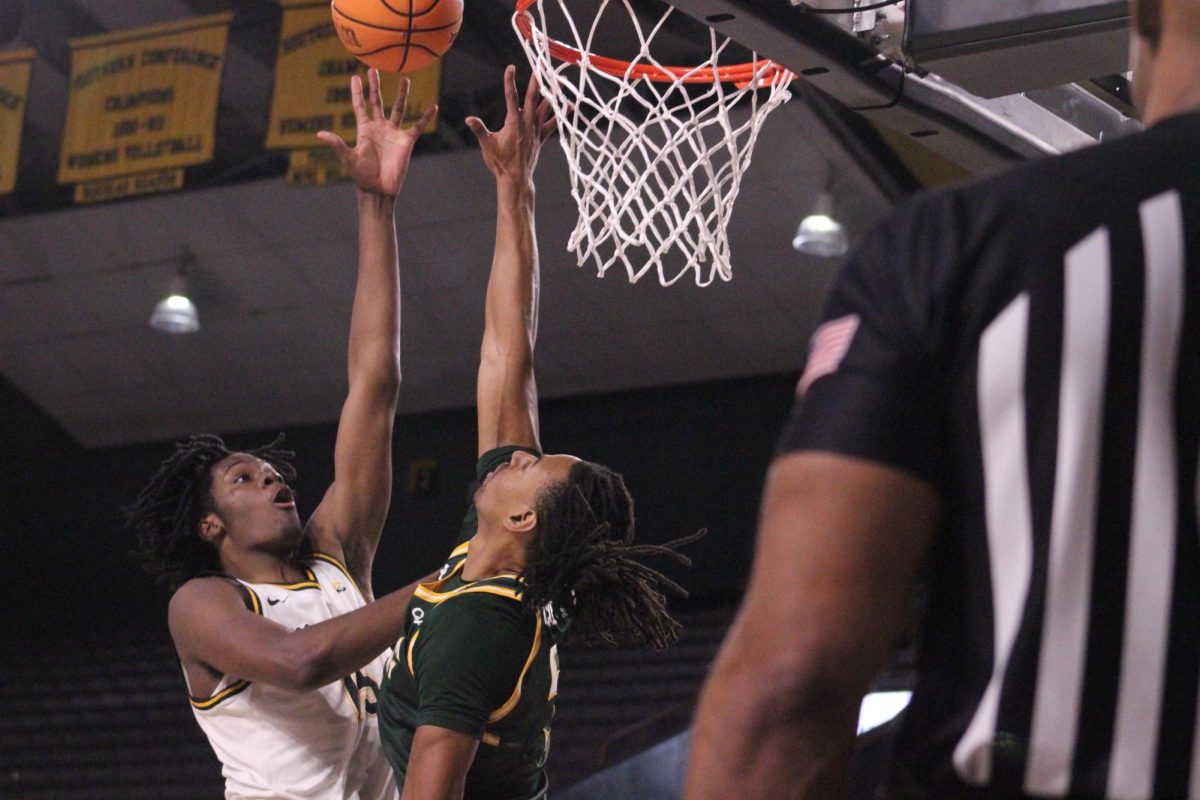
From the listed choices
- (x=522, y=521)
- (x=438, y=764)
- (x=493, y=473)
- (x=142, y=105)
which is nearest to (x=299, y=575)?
(x=493, y=473)

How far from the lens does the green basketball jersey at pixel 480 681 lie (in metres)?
2.87

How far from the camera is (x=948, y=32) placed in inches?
128

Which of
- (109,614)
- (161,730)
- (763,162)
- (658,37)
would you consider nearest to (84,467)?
(109,614)

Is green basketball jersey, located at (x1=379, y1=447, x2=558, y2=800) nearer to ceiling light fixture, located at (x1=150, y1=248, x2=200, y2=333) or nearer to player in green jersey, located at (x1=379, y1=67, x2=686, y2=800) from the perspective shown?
player in green jersey, located at (x1=379, y1=67, x2=686, y2=800)

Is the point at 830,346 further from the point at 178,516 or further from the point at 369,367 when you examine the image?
the point at 178,516

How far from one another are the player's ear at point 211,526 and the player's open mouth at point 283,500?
15cm

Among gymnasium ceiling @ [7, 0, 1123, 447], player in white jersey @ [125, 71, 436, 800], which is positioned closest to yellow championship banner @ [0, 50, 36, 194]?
gymnasium ceiling @ [7, 0, 1123, 447]

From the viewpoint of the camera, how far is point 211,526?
13.2 ft

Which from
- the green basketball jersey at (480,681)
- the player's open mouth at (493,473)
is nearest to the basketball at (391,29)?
the player's open mouth at (493,473)

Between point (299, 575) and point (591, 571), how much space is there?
110 cm

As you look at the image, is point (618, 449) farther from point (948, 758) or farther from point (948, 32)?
point (948, 758)

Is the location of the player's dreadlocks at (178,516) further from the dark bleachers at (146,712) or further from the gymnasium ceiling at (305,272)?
the dark bleachers at (146,712)

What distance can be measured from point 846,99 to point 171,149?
646cm

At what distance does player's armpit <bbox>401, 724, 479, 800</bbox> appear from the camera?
2.78m
